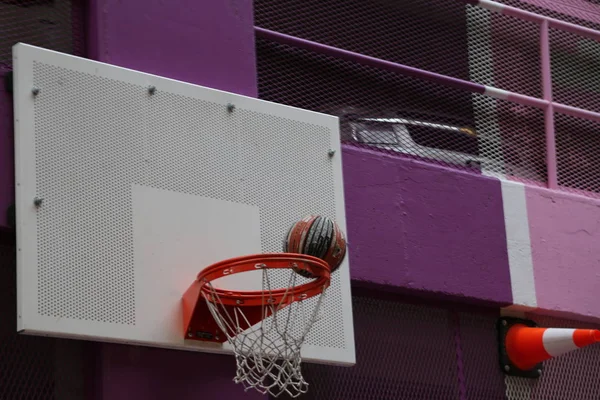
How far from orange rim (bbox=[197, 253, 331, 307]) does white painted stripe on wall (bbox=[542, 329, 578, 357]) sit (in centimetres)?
281

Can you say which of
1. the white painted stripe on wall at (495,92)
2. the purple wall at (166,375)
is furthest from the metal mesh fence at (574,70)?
the purple wall at (166,375)

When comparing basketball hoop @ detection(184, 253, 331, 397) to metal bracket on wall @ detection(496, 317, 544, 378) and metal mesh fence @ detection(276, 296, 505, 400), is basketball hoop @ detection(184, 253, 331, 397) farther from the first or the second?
metal bracket on wall @ detection(496, 317, 544, 378)

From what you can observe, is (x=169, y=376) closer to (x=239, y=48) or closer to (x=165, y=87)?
(x=165, y=87)

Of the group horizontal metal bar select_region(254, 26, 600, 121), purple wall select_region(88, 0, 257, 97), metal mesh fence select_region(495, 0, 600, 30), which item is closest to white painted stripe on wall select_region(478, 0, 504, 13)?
metal mesh fence select_region(495, 0, 600, 30)

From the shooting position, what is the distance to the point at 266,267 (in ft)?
28.6

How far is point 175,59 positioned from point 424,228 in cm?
250

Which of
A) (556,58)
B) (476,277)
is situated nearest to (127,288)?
(476,277)

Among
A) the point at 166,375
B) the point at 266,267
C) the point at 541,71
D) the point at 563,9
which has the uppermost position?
the point at 563,9

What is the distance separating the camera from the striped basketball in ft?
28.9

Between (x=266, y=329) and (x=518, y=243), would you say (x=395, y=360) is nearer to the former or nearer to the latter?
(x=518, y=243)

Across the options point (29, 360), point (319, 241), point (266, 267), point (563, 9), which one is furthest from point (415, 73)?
point (29, 360)

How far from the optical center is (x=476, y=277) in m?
11.2

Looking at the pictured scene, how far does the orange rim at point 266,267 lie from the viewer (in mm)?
8680

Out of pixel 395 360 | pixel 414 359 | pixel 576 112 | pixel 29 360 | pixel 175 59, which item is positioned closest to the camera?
pixel 29 360
